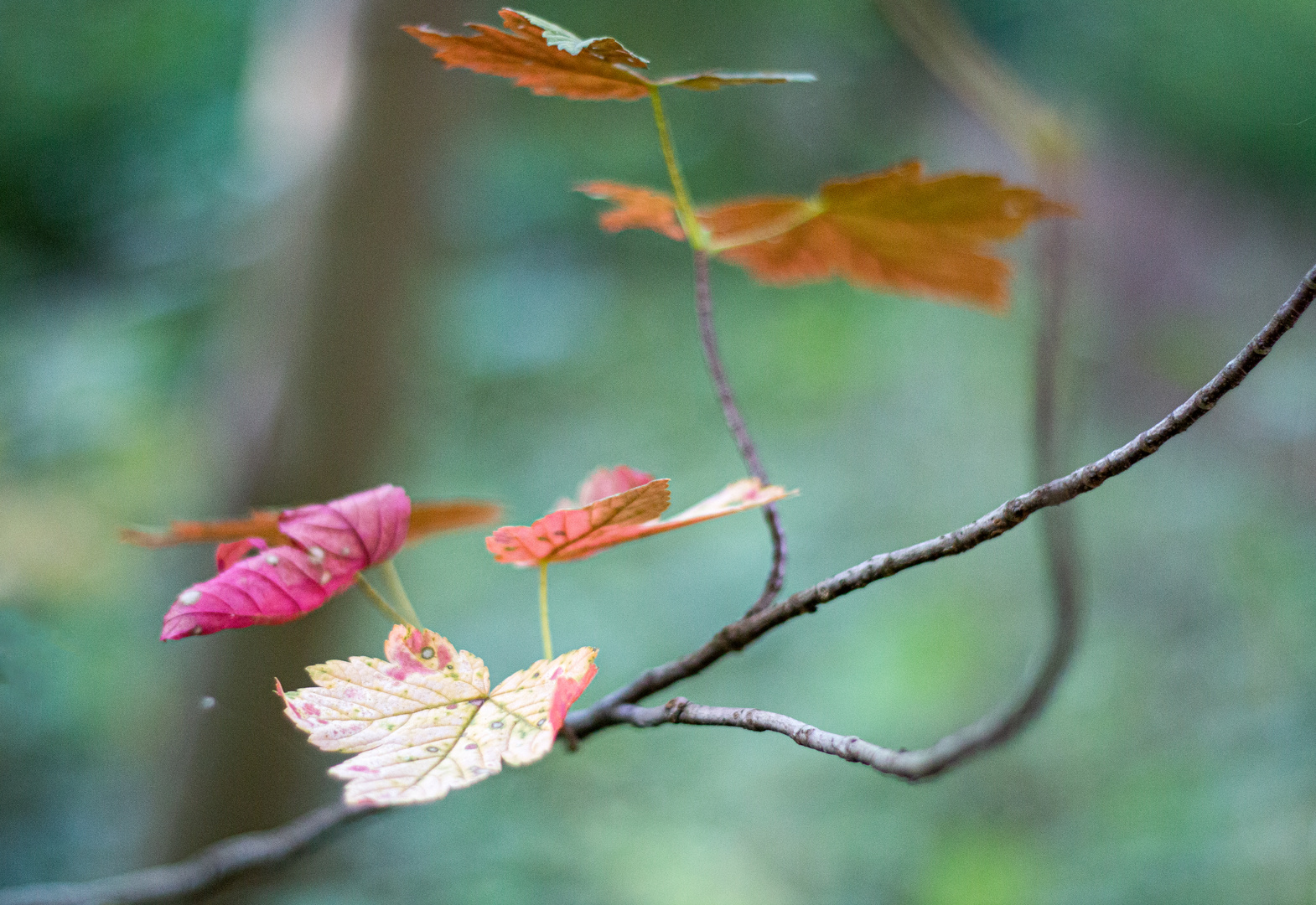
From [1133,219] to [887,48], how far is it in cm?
76

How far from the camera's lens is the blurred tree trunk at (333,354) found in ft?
3.59

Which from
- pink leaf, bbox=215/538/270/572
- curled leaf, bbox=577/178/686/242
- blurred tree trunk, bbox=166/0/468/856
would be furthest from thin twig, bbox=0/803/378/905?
blurred tree trunk, bbox=166/0/468/856

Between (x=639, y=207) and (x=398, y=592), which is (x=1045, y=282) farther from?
(x=398, y=592)

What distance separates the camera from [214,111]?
1.93 metres

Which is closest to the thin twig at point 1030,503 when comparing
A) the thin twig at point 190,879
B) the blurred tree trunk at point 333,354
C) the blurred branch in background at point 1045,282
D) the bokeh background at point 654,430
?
the blurred branch in background at point 1045,282

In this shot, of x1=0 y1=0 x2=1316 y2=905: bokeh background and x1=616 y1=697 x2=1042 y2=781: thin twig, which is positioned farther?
x1=0 y1=0 x2=1316 y2=905: bokeh background

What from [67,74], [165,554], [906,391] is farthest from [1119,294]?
[67,74]

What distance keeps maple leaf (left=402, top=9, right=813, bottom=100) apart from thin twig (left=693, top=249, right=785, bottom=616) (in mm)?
71

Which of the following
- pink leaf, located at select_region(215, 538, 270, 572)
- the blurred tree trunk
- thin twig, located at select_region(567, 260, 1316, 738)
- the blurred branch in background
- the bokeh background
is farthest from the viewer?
the bokeh background

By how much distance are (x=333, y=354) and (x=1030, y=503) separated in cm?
115

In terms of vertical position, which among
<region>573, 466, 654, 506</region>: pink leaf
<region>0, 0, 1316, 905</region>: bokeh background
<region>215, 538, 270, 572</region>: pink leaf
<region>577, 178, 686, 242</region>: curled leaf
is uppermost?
<region>577, 178, 686, 242</region>: curled leaf

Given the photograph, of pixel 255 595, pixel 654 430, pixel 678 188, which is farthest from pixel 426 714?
pixel 654 430

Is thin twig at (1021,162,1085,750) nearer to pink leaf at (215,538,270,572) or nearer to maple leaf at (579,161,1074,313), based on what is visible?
maple leaf at (579,161,1074,313)

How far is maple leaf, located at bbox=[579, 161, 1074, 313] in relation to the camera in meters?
0.35
